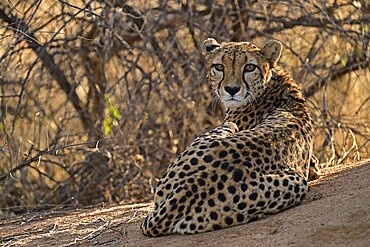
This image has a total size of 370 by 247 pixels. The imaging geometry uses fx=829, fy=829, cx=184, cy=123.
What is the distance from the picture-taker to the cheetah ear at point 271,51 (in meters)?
5.43

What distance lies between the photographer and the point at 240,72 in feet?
17.2

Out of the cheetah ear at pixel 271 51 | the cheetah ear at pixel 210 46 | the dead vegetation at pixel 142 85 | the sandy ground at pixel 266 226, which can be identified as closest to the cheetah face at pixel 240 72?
the cheetah ear at pixel 271 51

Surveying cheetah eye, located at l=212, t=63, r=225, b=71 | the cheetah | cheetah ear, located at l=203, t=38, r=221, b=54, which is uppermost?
cheetah ear, located at l=203, t=38, r=221, b=54

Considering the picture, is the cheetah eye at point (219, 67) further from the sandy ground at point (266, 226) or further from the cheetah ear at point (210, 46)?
the sandy ground at point (266, 226)

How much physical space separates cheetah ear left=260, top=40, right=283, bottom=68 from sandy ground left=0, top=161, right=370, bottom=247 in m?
0.83

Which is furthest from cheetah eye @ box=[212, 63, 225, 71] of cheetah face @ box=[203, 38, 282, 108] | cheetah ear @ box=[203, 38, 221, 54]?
cheetah ear @ box=[203, 38, 221, 54]

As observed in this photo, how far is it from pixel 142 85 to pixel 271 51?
6.34 feet

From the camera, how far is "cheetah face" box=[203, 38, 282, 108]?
524cm

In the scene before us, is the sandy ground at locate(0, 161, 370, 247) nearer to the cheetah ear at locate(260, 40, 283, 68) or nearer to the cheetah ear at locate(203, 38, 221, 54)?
the cheetah ear at locate(260, 40, 283, 68)

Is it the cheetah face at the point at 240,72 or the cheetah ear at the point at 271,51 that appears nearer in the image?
the cheetah face at the point at 240,72

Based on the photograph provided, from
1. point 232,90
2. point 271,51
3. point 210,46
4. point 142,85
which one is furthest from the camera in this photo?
point 142,85

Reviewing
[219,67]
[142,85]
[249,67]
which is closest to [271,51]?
[249,67]

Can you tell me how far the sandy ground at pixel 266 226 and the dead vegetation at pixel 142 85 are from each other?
120 centimetres

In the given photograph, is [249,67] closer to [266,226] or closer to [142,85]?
[266,226]
